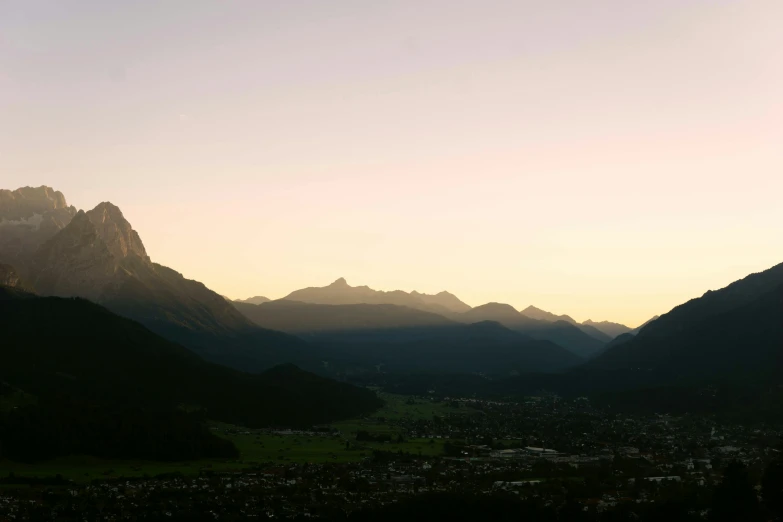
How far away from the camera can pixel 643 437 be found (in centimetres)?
16400

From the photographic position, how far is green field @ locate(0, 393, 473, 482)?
111 m

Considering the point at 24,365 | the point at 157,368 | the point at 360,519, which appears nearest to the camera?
the point at 360,519

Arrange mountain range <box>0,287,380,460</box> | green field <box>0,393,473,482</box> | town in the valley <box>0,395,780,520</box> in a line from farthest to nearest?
mountain range <box>0,287,380,460</box> → green field <box>0,393,473,482</box> → town in the valley <box>0,395,780,520</box>

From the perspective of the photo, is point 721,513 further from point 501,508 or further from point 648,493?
point 501,508

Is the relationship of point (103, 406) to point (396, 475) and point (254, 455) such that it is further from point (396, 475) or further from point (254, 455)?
point (396, 475)

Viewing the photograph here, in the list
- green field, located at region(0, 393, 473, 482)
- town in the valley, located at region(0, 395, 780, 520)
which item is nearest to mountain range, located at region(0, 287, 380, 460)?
green field, located at region(0, 393, 473, 482)

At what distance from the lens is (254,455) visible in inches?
5384

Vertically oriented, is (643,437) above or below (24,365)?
below

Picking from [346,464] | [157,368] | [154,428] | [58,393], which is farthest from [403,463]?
[157,368]

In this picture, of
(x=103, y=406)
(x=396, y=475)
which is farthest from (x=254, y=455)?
Result: (x=103, y=406)

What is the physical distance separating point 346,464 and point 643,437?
7722cm

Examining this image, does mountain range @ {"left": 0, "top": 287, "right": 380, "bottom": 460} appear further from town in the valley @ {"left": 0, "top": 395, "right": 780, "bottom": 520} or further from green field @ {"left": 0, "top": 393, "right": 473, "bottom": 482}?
town in the valley @ {"left": 0, "top": 395, "right": 780, "bottom": 520}

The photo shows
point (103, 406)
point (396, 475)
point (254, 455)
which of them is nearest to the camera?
point (396, 475)

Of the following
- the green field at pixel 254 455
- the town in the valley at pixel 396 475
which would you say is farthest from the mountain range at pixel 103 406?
the town in the valley at pixel 396 475
